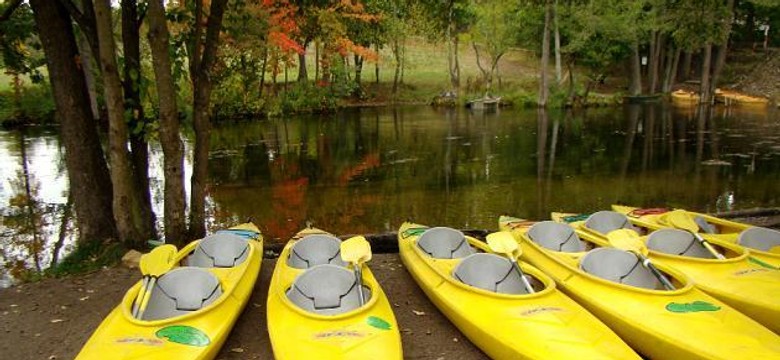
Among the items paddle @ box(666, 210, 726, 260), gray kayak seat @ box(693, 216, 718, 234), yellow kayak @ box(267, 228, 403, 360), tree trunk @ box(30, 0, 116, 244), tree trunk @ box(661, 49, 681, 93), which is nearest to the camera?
yellow kayak @ box(267, 228, 403, 360)

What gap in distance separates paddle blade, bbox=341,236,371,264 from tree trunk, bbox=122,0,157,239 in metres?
2.72

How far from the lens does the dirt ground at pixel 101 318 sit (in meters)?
4.08

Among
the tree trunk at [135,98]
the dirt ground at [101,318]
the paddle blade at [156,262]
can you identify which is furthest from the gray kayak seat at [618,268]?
the tree trunk at [135,98]

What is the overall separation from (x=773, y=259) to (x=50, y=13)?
7141 millimetres

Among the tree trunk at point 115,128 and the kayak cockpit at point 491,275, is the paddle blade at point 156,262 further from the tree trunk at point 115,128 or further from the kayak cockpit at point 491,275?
the kayak cockpit at point 491,275

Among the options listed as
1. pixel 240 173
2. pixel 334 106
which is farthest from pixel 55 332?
pixel 334 106

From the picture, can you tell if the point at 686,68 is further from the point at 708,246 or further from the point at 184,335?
the point at 184,335

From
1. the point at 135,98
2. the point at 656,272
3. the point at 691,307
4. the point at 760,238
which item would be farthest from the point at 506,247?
the point at 135,98

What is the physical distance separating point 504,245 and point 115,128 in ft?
12.6

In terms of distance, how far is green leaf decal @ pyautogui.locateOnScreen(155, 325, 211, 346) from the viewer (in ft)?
11.6

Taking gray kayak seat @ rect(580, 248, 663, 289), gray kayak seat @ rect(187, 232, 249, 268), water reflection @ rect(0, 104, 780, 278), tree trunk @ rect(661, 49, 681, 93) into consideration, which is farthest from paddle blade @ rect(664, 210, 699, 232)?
tree trunk @ rect(661, 49, 681, 93)

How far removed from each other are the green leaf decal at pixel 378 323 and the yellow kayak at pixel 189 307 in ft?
3.27

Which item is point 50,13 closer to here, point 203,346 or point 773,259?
point 203,346

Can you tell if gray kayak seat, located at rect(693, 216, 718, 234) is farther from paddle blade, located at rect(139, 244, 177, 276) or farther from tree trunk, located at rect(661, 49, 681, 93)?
tree trunk, located at rect(661, 49, 681, 93)
